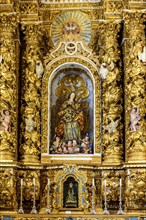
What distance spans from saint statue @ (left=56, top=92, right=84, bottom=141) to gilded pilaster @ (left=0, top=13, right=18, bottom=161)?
5.27 ft

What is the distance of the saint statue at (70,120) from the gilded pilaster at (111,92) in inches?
35.5

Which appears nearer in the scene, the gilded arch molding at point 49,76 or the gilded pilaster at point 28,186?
the gilded pilaster at point 28,186

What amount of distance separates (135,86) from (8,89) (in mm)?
3799

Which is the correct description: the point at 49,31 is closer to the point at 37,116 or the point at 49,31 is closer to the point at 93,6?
the point at 93,6

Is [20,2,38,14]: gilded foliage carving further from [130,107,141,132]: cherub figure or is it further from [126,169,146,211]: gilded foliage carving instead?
[126,169,146,211]: gilded foliage carving

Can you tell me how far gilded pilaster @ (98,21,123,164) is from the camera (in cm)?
1892

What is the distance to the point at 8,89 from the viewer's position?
741 inches

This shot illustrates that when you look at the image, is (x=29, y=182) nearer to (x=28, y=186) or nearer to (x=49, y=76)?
(x=28, y=186)

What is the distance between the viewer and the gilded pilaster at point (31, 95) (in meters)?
19.1

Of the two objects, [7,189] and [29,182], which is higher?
[29,182]

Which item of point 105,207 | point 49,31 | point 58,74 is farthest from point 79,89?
point 105,207

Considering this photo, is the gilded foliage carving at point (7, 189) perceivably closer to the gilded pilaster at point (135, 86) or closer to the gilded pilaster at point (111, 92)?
the gilded pilaster at point (111, 92)

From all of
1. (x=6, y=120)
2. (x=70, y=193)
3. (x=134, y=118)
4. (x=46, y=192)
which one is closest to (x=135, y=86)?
(x=134, y=118)

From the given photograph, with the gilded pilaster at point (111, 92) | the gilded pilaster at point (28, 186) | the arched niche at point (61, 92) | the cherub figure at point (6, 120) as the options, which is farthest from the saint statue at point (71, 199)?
the cherub figure at point (6, 120)
